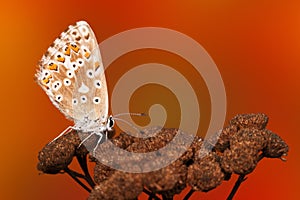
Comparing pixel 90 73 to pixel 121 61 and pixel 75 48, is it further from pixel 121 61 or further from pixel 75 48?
pixel 121 61

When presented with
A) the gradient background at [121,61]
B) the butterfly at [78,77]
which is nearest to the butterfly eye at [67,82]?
the butterfly at [78,77]

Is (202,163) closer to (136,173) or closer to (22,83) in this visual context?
(136,173)

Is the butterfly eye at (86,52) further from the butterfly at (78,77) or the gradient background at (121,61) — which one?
the gradient background at (121,61)

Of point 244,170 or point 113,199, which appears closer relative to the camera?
point 113,199

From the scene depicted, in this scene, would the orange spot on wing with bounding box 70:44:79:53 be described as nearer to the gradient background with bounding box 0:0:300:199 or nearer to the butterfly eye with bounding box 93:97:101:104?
the butterfly eye with bounding box 93:97:101:104

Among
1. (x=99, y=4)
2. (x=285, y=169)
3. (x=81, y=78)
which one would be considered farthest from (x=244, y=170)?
(x=99, y=4)
